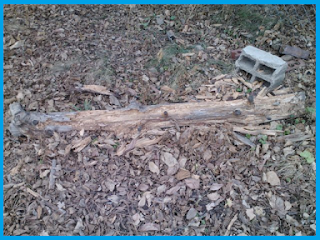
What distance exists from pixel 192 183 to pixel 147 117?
3.13 ft

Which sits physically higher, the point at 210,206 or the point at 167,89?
the point at 167,89

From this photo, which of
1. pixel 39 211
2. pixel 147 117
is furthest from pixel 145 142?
pixel 39 211

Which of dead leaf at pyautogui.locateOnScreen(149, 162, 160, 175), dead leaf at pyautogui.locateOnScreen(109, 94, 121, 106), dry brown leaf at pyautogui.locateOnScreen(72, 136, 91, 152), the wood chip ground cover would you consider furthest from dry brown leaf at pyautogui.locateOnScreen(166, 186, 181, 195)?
dead leaf at pyautogui.locateOnScreen(109, 94, 121, 106)

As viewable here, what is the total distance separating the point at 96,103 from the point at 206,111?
4.98 feet

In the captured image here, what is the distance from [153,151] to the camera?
12.5 feet

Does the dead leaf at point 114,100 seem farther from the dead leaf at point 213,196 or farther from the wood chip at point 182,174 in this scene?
the dead leaf at point 213,196

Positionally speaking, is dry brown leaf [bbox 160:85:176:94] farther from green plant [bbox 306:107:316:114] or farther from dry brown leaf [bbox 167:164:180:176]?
green plant [bbox 306:107:316:114]

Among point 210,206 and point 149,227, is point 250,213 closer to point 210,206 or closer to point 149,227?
point 210,206

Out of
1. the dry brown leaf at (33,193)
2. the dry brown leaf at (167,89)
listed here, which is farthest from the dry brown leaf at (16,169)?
the dry brown leaf at (167,89)

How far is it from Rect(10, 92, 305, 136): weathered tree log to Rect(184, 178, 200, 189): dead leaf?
0.71m

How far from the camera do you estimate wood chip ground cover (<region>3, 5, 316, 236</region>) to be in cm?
344

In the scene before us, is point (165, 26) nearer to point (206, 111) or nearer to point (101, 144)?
point (206, 111)

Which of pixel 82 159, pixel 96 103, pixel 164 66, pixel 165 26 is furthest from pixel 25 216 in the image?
pixel 165 26

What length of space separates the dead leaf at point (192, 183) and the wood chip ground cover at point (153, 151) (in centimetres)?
1
